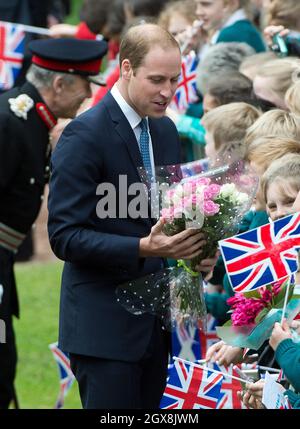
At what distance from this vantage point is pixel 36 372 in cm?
880

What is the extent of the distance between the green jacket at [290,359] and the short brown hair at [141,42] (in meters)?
1.31

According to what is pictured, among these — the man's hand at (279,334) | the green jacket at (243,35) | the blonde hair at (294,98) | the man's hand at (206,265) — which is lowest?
the man's hand at (279,334)

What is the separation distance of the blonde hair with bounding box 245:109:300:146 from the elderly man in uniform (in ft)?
4.21

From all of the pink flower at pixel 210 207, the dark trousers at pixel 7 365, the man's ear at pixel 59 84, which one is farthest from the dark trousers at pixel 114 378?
the man's ear at pixel 59 84

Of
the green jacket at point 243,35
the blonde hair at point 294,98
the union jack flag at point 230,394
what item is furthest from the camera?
the green jacket at point 243,35

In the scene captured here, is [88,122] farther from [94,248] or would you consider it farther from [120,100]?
[94,248]

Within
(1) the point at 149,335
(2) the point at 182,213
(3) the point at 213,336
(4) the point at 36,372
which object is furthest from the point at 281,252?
(4) the point at 36,372

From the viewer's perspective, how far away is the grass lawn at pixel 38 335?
8312mm

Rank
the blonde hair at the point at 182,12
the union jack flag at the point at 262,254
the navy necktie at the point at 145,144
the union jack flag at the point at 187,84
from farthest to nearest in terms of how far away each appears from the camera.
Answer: the blonde hair at the point at 182,12 < the union jack flag at the point at 187,84 < the navy necktie at the point at 145,144 < the union jack flag at the point at 262,254

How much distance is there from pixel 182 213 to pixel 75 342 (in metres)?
0.75

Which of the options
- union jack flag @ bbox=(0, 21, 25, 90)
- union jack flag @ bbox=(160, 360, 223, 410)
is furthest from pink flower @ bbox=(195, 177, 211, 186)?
union jack flag @ bbox=(0, 21, 25, 90)

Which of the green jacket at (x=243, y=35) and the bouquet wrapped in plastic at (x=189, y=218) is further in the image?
the green jacket at (x=243, y=35)

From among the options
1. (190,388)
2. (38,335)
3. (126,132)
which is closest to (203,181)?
(126,132)

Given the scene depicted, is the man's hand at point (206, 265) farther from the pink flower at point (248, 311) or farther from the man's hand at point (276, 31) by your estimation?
the man's hand at point (276, 31)
